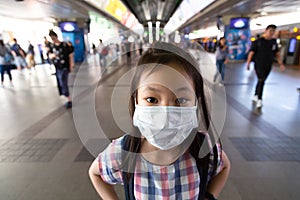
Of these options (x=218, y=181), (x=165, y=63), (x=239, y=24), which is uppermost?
(x=239, y=24)

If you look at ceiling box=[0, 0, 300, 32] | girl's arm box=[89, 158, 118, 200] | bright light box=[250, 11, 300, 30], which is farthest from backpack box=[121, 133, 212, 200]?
bright light box=[250, 11, 300, 30]

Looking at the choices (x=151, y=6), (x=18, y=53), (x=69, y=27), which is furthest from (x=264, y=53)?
(x=69, y=27)

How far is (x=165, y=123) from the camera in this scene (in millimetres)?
804

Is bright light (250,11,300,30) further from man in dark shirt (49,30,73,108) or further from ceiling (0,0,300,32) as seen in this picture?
man in dark shirt (49,30,73,108)

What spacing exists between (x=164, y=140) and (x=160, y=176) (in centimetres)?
14

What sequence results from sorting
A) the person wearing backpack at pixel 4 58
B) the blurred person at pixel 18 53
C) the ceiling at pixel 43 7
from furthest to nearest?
the blurred person at pixel 18 53 → the person wearing backpack at pixel 4 58 → the ceiling at pixel 43 7

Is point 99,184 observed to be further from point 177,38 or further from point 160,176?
point 177,38

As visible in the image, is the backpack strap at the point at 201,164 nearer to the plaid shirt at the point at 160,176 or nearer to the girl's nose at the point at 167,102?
the plaid shirt at the point at 160,176

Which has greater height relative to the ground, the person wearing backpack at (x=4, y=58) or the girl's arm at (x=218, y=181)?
the person wearing backpack at (x=4, y=58)

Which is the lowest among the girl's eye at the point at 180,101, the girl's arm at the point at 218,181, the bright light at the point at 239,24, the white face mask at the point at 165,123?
the girl's arm at the point at 218,181

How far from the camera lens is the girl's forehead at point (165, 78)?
73 centimetres

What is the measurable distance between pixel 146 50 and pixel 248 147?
2.73 meters

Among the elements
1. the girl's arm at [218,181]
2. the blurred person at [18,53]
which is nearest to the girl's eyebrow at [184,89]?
the girl's arm at [218,181]

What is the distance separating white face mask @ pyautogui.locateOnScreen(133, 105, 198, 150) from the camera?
783mm
